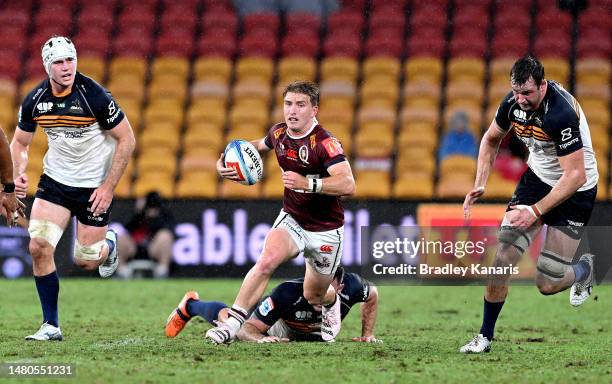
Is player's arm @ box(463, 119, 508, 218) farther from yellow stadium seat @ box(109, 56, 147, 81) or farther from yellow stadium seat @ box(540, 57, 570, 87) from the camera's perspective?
yellow stadium seat @ box(109, 56, 147, 81)

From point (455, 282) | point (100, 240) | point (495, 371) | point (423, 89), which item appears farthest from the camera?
point (423, 89)

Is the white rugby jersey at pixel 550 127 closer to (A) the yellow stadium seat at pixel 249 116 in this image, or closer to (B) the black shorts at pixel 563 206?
(B) the black shorts at pixel 563 206

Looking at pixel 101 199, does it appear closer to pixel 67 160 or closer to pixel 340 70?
pixel 67 160

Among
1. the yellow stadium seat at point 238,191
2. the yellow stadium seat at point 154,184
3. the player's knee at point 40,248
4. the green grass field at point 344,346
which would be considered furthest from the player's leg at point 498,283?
the yellow stadium seat at point 154,184

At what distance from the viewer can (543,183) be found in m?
9.45

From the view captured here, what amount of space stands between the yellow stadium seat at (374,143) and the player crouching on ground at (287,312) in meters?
8.18

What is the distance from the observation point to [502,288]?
884 cm

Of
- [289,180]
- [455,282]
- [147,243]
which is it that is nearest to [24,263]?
[147,243]

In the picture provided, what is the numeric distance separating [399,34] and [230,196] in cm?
530

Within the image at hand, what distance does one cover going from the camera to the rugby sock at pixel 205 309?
930cm

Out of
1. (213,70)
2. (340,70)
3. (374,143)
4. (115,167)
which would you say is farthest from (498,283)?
(213,70)

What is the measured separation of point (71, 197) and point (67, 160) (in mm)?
307

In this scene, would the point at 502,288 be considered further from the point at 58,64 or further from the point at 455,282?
the point at 455,282

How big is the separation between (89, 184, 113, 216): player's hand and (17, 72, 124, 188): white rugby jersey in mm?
367
